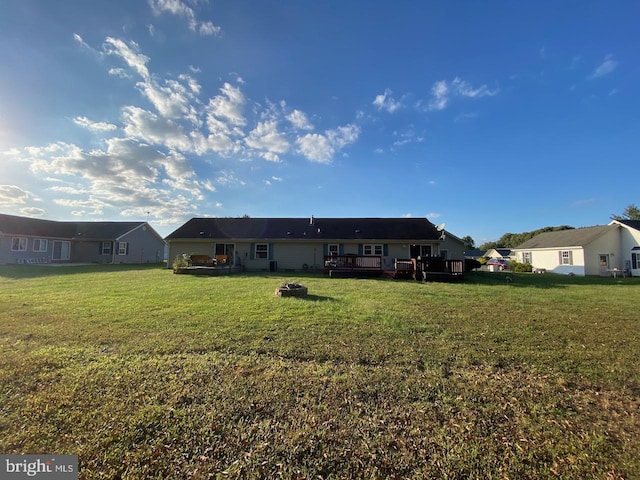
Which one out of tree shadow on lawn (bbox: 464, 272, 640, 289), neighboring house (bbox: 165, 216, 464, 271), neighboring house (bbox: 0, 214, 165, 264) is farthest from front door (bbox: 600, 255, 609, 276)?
neighboring house (bbox: 0, 214, 165, 264)

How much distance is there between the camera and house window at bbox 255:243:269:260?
2228cm

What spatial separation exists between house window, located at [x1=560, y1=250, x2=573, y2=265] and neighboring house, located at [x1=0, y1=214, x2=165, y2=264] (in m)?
41.1

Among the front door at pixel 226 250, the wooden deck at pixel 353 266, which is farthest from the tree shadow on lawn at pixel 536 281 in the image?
the front door at pixel 226 250

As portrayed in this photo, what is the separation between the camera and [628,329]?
21.6ft

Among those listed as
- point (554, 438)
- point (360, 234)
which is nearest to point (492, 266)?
point (360, 234)

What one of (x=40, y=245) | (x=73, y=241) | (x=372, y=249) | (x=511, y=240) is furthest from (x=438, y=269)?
(x=511, y=240)

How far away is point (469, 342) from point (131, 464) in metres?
5.35

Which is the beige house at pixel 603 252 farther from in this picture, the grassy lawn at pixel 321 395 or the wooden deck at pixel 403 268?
the grassy lawn at pixel 321 395

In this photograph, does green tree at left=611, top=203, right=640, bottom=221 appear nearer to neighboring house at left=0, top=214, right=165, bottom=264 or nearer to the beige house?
the beige house

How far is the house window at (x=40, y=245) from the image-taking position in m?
26.6

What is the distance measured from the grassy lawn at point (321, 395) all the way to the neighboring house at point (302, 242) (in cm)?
1466

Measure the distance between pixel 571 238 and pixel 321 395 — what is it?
3231cm

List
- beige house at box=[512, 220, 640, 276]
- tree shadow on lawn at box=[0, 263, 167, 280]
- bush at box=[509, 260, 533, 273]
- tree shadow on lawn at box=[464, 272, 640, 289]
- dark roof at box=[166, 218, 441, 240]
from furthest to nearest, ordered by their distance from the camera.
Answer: bush at box=[509, 260, 533, 273], beige house at box=[512, 220, 640, 276], dark roof at box=[166, 218, 441, 240], tree shadow on lawn at box=[0, 263, 167, 280], tree shadow on lawn at box=[464, 272, 640, 289]

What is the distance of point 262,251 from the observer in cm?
2236
